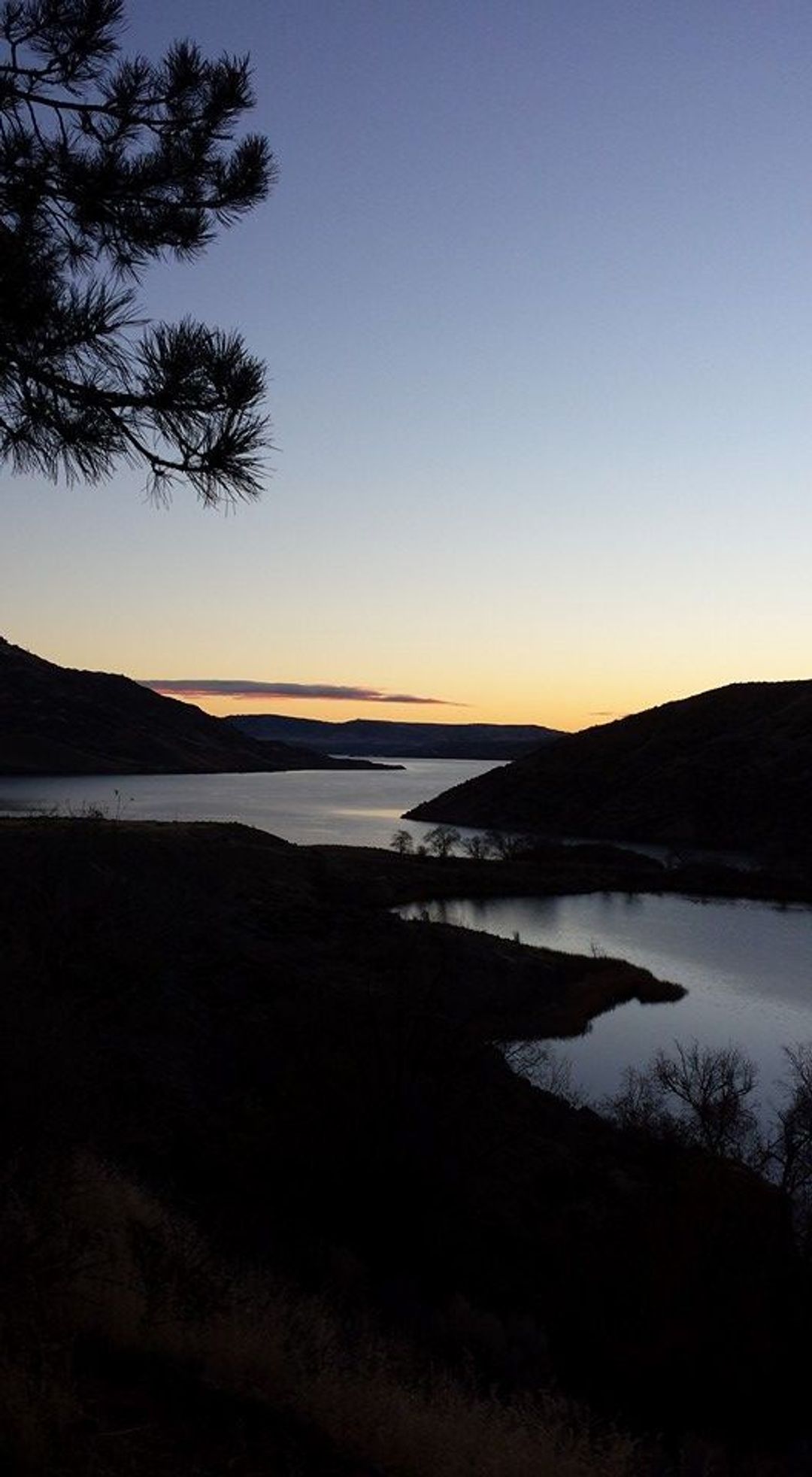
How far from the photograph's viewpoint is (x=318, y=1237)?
16.9 m

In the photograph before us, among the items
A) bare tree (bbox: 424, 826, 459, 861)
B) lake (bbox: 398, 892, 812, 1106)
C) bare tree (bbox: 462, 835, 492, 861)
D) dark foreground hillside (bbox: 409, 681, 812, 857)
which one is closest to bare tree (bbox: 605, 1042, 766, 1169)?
lake (bbox: 398, 892, 812, 1106)

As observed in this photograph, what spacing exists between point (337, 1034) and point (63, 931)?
8.04 metres

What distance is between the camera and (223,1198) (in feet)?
57.4

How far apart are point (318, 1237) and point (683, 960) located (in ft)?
182

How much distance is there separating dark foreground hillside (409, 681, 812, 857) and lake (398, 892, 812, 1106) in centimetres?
3995

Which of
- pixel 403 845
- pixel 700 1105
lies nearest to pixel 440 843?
pixel 403 845

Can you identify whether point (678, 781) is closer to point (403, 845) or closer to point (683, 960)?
point (403, 845)

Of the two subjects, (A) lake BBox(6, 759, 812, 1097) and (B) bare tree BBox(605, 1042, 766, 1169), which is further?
(A) lake BBox(6, 759, 812, 1097)

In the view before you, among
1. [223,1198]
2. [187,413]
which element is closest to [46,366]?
[187,413]

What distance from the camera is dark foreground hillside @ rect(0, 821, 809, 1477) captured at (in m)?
7.22

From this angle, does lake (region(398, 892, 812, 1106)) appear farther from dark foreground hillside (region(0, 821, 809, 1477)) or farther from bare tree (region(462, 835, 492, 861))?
bare tree (region(462, 835, 492, 861))

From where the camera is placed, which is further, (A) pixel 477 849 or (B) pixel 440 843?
(A) pixel 477 849

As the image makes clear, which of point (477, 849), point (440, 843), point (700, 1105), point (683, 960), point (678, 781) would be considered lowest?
point (683, 960)

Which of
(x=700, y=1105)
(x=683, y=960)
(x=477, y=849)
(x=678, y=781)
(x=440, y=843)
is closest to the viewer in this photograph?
(x=700, y=1105)
